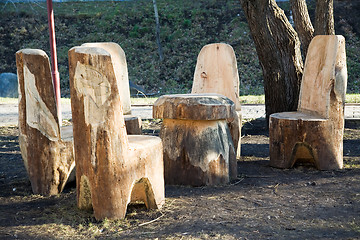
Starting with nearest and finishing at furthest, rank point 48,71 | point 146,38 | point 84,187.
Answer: point 84,187, point 48,71, point 146,38

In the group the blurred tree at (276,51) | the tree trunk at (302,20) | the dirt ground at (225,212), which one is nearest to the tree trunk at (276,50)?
the blurred tree at (276,51)

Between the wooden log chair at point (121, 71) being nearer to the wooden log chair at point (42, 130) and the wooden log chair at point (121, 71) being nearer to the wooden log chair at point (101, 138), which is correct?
the wooden log chair at point (42, 130)

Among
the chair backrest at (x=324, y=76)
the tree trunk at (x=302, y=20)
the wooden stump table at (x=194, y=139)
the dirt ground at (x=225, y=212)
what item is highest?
the tree trunk at (x=302, y=20)

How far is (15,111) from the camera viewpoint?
956 cm

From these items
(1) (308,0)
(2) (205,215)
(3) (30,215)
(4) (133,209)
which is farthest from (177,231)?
(1) (308,0)

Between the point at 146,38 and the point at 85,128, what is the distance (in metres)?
16.4

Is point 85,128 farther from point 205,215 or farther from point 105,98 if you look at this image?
point 205,215

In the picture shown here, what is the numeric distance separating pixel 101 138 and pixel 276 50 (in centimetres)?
397

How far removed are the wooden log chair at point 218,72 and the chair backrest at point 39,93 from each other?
238 centimetres

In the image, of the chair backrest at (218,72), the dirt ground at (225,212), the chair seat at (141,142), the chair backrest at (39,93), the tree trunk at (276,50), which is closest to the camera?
the dirt ground at (225,212)

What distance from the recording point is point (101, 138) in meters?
3.08

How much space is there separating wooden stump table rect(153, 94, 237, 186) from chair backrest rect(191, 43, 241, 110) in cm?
148

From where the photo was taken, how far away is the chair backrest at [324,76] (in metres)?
4.61

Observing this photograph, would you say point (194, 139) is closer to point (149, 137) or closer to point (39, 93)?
point (149, 137)
